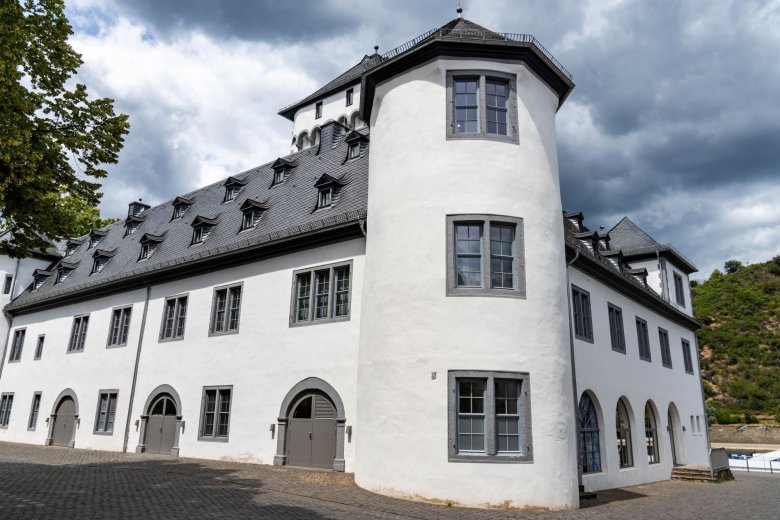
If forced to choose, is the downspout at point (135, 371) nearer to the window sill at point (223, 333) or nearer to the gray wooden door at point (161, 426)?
the gray wooden door at point (161, 426)

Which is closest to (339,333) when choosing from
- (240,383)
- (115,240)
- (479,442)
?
(240,383)

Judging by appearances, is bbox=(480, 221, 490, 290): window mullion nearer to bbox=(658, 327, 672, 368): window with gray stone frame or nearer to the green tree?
the green tree

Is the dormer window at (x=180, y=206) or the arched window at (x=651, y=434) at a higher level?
the dormer window at (x=180, y=206)

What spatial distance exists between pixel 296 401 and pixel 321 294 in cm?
321

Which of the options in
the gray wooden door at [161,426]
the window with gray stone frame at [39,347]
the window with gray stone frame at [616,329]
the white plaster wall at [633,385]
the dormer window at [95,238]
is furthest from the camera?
the dormer window at [95,238]

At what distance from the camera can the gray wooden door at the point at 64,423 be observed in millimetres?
24812

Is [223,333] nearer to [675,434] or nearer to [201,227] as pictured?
[201,227]

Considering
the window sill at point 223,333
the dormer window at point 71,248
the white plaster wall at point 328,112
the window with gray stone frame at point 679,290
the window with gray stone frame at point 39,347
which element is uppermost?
the white plaster wall at point 328,112

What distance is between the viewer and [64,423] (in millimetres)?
25203

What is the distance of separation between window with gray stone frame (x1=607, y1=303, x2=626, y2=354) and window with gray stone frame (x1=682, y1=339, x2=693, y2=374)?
8803 mm

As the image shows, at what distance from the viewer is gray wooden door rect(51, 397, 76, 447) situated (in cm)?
2481

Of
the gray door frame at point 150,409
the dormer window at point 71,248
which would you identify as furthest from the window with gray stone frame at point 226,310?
the dormer window at point 71,248

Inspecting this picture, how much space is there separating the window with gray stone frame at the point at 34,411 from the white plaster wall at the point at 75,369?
24 cm

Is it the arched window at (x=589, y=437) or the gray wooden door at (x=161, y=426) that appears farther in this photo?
the gray wooden door at (x=161, y=426)
